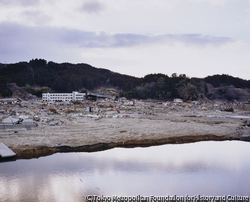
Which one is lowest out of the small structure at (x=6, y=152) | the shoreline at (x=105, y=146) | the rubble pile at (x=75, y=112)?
the shoreline at (x=105, y=146)

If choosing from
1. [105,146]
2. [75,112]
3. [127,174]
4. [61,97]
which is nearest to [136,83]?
[61,97]

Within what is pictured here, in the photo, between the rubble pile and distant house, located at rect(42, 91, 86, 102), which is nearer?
the rubble pile

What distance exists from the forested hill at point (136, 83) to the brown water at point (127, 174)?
191 feet

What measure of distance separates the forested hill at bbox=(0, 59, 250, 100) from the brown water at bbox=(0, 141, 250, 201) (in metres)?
58.3

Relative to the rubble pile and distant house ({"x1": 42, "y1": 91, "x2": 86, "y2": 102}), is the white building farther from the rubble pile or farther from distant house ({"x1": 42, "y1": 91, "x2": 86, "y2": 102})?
the rubble pile

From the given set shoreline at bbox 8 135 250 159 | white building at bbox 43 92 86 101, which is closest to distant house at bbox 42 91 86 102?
white building at bbox 43 92 86 101

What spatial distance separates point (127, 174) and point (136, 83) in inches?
3376

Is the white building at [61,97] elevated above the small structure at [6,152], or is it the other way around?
the white building at [61,97]

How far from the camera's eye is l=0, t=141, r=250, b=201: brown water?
25.2 ft

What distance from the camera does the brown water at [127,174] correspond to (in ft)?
25.2

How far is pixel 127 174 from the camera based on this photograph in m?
9.34

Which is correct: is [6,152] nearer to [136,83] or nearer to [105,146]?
[105,146]

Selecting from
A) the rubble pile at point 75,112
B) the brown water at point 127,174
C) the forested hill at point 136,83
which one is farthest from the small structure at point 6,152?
the forested hill at point 136,83

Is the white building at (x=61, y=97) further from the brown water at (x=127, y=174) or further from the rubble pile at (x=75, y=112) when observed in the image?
the brown water at (x=127, y=174)
